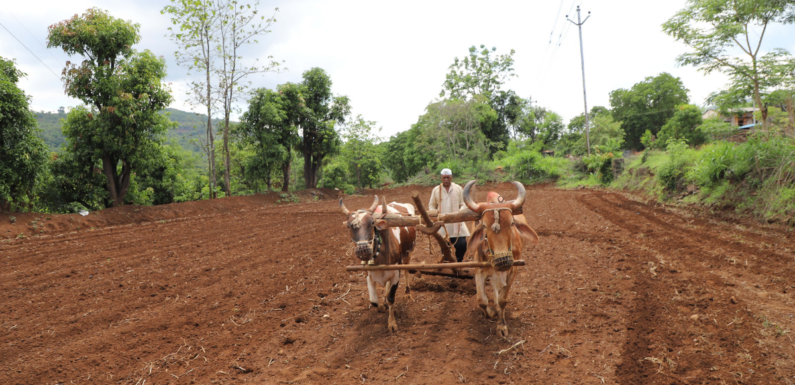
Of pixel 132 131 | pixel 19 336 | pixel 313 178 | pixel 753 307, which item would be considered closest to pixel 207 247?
pixel 19 336

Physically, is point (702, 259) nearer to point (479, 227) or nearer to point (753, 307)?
point (753, 307)

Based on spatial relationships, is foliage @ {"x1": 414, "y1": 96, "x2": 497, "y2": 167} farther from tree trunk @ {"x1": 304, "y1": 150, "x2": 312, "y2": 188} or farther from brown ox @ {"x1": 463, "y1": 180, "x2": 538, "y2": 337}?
brown ox @ {"x1": 463, "y1": 180, "x2": 538, "y2": 337}

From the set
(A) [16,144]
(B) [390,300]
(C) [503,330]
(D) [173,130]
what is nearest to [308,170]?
(D) [173,130]

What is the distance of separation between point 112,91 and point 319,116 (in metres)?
13.1

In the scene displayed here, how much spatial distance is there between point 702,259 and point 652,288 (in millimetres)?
2263

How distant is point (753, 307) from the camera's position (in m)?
5.09

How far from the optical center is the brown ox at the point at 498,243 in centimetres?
444

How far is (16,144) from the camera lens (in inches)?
536

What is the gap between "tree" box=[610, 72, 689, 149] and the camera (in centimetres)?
4769

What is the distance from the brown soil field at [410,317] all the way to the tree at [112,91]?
26.7 feet

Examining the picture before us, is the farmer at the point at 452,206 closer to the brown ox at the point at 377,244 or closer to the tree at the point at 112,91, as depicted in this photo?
the brown ox at the point at 377,244

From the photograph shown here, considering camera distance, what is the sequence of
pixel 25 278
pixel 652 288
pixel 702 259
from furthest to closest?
1. pixel 25 278
2. pixel 702 259
3. pixel 652 288

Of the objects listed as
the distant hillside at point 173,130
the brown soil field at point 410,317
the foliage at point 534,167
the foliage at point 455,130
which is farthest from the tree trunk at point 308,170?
the brown soil field at point 410,317

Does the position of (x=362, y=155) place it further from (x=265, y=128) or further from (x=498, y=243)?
(x=498, y=243)
